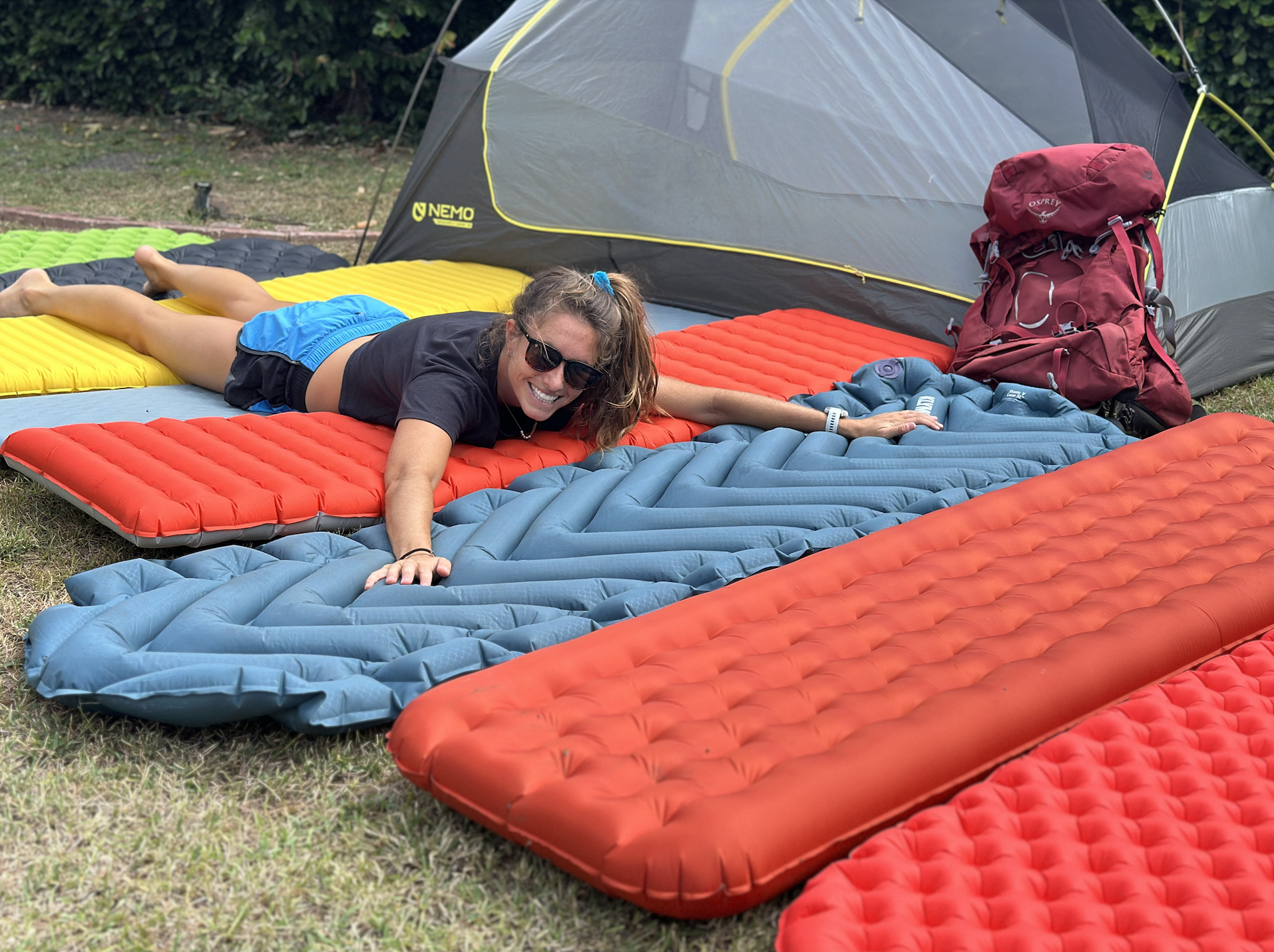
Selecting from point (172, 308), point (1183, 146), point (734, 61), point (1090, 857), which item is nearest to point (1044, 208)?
point (1183, 146)

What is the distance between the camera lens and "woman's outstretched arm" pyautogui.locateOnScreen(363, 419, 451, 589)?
2.47m

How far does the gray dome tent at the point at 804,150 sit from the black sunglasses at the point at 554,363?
186cm

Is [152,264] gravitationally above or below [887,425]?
below

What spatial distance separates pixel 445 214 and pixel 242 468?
2.82 m

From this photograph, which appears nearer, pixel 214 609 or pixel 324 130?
pixel 214 609

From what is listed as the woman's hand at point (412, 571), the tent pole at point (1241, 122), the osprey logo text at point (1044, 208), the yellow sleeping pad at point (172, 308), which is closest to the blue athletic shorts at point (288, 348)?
the yellow sleeping pad at point (172, 308)

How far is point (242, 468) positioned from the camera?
2.95 meters

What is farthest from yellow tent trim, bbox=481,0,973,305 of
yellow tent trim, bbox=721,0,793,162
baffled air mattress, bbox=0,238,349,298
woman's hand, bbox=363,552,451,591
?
woman's hand, bbox=363,552,451,591

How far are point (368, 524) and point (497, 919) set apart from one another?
54.5 inches

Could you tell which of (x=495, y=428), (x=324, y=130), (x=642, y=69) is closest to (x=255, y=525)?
(x=495, y=428)

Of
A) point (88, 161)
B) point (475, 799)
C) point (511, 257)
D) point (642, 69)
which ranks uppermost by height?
point (642, 69)

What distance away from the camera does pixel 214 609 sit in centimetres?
229

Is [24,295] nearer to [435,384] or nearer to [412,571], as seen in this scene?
[435,384]

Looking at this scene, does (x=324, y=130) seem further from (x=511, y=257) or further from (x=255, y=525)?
(x=255, y=525)
